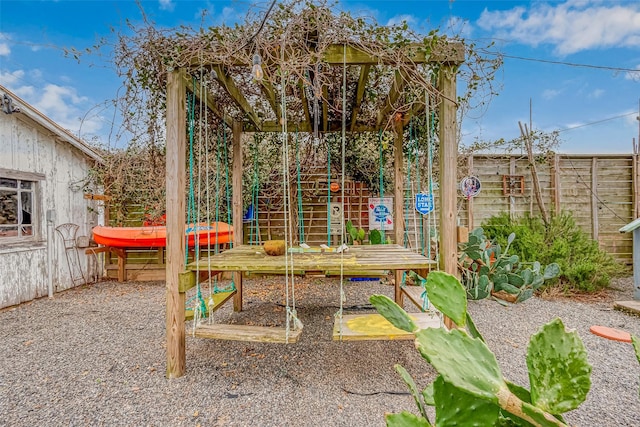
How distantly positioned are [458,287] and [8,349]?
409 cm

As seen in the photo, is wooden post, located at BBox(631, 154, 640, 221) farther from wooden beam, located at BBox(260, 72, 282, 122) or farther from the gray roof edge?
the gray roof edge

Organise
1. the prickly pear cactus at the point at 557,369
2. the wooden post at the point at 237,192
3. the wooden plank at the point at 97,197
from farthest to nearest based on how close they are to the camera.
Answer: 1. the wooden plank at the point at 97,197
2. the wooden post at the point at 237,192
3. the prickly pear cactus at the point at 557,369

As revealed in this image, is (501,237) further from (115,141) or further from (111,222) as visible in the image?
(111,222)

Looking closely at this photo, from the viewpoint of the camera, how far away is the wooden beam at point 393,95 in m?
2.75

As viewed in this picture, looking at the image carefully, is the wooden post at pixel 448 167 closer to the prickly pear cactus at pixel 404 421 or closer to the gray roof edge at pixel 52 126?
the prickly pear cactus at pixel 404 421

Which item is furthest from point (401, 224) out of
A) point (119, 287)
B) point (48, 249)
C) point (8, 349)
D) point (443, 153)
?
point (48, 249)

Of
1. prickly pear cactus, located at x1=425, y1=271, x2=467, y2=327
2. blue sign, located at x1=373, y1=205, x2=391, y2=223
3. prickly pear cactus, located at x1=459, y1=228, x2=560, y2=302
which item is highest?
blue sign, located at x1=373, y1=205, x2=391, y2=223

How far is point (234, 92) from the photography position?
10.2ft

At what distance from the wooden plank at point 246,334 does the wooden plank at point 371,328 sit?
0.97 feet

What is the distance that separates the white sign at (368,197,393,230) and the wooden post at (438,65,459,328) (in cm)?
354

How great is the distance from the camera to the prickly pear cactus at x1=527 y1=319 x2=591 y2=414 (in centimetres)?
61

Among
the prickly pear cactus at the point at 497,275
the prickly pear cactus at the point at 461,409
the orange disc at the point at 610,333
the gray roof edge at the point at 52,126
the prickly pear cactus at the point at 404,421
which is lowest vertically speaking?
the orange disc at the point at 610,333

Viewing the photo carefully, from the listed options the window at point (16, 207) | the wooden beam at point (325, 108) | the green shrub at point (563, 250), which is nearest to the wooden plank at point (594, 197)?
the green shrub at point (563, 250)

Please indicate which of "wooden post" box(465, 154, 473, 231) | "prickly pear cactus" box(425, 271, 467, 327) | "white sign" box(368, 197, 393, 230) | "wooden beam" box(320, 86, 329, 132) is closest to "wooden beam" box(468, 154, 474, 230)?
"wooden post" box(465, 154, 473, 231)
